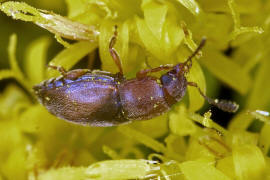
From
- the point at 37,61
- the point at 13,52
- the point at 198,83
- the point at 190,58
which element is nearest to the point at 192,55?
the point at 190,58

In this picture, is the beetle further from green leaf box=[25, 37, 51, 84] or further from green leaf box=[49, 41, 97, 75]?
green leaf box=[25, 37, 51, 84]

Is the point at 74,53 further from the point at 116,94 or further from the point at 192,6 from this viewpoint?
the point at 192,6

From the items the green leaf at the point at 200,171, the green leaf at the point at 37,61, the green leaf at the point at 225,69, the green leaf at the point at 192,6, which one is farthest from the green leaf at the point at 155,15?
the green leaf at the point at 37,61

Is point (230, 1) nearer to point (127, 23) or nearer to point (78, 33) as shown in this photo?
point (127, 23)

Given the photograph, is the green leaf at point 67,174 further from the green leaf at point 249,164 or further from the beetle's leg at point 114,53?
the green leaf at point 249,164

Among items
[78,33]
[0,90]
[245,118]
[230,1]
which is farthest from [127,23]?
[0,90]

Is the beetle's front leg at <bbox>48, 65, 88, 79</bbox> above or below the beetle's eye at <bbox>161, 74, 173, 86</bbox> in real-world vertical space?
below

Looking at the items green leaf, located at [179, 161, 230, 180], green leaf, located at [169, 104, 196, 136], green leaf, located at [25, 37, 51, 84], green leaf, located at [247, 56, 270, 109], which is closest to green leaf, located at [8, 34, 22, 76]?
green leaf, located at [25, 37, 51, 84]
